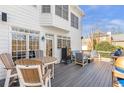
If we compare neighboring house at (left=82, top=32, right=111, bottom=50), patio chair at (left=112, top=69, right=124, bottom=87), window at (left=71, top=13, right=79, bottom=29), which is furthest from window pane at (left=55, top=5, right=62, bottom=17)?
neighboring house at (left=82, top=32, right=111, bottom=50)

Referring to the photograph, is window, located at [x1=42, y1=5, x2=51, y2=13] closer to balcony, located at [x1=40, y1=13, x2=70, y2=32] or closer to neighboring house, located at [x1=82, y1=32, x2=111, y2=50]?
balcony, located at [x1=40, y1=13, x2=70, y2=32]

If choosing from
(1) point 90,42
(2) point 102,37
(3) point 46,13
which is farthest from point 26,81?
(2) point 102,37

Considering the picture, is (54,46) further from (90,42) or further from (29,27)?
(90,42)

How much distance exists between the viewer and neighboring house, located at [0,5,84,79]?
761 centimetres

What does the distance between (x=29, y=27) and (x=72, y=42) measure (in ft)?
29.0

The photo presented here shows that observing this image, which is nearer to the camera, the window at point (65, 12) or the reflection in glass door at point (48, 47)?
the reflection in glass door at point (48, 47)

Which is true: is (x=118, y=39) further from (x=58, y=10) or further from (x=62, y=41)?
(x=58, y=10)

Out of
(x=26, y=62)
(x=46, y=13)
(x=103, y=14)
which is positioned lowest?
(x=26, y=62)

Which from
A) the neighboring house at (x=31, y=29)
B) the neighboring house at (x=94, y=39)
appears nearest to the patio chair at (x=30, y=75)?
the neighboring house at (x=31, y=29)

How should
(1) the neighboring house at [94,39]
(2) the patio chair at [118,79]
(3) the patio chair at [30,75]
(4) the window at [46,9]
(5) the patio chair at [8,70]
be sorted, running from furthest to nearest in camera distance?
1. (1) the neighboring house at [94,39]
2. (4) the window at [46,9]
3. (5) the patio chair at [8,70]
4. (3) the patio chair at [30,75]
5. (2) the patio chair at [118,79]

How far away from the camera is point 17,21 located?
27.3 feet

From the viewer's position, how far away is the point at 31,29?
9680 mm

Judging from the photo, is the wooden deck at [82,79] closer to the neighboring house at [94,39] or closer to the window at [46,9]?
the window at [46,9]

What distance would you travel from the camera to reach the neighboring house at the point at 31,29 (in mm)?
7605
